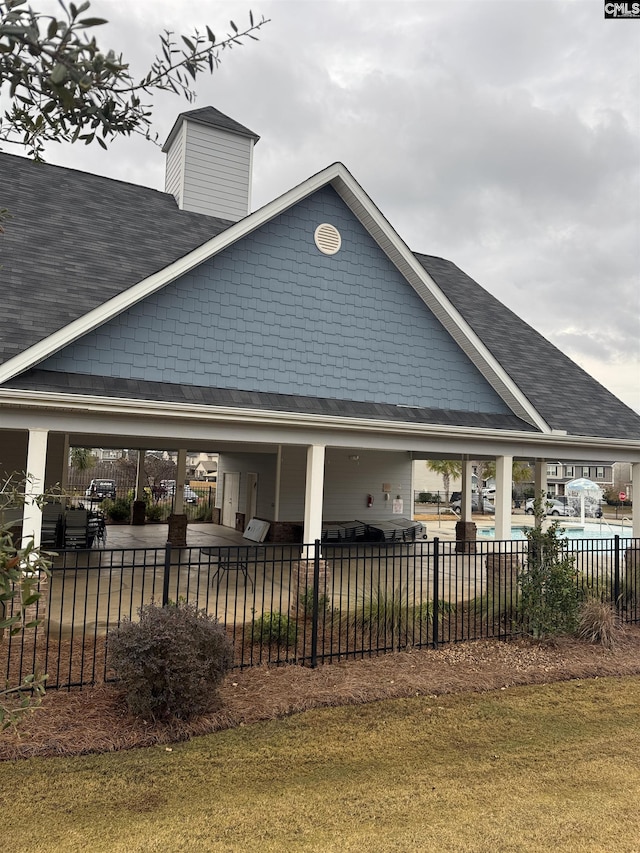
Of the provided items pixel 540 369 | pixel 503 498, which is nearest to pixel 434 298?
pixel 503 498

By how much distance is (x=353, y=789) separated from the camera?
5.00 meters

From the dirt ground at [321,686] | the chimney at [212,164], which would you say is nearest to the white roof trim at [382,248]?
the dirt ground at [321,686]

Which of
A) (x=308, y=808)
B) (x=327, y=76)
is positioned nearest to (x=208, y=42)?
(x=308, y=808)

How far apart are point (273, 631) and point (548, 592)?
4.43m

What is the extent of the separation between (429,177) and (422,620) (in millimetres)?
14120

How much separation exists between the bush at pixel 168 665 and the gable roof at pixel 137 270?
446 centimetres

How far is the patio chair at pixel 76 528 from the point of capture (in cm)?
1534

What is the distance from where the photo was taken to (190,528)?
76.4ft

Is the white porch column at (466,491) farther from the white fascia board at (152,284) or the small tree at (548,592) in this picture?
the white fascia board at (152,284)

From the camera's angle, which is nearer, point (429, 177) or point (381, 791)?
point (381, 791)

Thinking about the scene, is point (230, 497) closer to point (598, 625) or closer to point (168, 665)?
point (598, 625)

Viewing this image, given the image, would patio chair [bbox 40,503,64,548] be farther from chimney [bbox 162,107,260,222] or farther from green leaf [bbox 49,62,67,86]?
green leaf [bbox 49,62,67,86]

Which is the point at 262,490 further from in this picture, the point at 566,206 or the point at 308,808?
the point at 308,808

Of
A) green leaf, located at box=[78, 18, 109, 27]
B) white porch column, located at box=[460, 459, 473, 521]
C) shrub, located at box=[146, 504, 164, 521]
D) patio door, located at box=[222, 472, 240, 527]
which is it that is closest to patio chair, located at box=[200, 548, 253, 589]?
→ green leaf, located at box=[78, 18, 109, 27]
